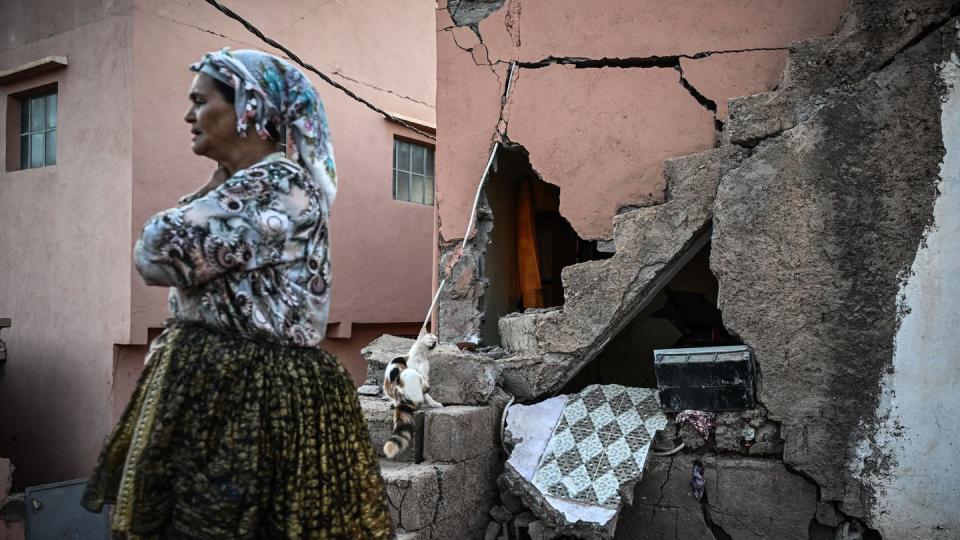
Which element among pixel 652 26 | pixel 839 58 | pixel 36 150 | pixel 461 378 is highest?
pixel 652 26

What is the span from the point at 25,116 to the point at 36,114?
0.21 metres

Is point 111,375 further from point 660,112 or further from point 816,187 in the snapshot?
point 816,187

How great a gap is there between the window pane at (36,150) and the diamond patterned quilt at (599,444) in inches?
281

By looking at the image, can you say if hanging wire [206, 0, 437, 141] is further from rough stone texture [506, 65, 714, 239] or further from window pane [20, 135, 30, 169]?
rough stone texture [506, 65, 714, 239]

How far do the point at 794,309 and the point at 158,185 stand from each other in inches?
258

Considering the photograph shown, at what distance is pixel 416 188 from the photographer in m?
11.5

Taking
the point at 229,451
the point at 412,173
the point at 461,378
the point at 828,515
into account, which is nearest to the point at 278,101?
the point at 229,451

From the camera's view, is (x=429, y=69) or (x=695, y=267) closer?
(x=695, y=267)

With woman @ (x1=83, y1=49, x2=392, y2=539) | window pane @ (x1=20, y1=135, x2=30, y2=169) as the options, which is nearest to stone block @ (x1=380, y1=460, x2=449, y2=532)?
woman @ (x1=83, y1=49, x2=392, y2=539)

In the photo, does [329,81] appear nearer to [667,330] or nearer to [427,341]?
[667,330]

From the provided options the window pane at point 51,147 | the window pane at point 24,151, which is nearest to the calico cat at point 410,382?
the window pane at point 51,147

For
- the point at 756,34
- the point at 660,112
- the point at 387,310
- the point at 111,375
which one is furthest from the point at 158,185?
the point at 756,34

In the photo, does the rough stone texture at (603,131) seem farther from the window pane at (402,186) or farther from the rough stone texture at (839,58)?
the window pane at (402,186)

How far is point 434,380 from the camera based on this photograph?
15.3 ft
